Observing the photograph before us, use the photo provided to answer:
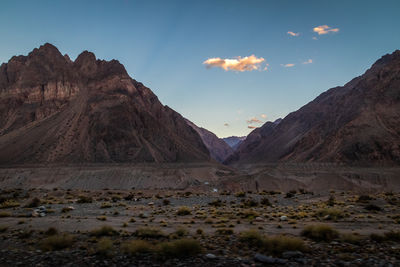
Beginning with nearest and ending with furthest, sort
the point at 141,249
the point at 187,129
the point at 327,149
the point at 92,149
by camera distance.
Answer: the point at 141,249, the point at 92,149, the point at 327,149, the point at 187,129

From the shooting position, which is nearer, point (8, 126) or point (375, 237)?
point (375, 237)

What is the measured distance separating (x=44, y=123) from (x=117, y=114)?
23.3 metres

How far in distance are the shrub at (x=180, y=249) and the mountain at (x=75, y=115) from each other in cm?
8489

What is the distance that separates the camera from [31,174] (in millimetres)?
74812

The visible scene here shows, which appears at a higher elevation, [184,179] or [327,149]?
[327,149]

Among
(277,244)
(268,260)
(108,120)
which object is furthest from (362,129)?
(268,260)

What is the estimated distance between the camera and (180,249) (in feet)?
34.4

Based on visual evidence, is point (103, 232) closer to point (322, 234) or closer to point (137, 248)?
point (137, 248)

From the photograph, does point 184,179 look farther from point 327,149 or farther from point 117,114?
point 327,149

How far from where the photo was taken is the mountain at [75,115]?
94.1 metres

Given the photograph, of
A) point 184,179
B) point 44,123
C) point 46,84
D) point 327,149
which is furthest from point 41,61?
point 327,149

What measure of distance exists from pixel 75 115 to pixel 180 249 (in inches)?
4155

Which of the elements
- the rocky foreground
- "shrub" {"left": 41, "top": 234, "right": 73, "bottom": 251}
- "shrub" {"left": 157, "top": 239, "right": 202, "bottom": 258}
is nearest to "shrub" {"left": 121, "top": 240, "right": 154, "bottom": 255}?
the rocky foreground

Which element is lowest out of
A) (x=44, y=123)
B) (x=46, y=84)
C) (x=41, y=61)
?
(x=44, y=123)
